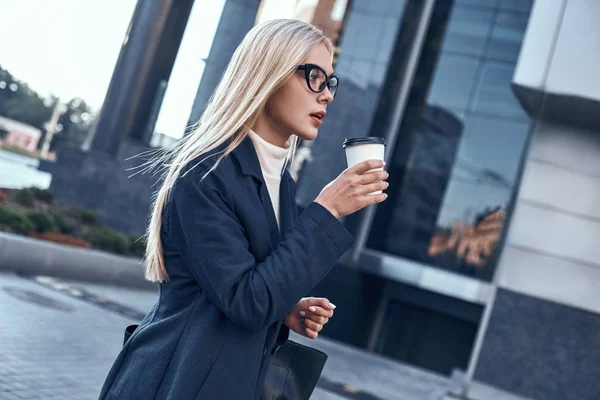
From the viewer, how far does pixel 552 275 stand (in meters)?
10.6

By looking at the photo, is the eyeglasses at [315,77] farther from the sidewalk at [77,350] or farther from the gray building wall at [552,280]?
the gray building wall at [552,280]

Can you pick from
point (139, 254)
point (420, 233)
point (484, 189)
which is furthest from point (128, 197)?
point (484, 189)

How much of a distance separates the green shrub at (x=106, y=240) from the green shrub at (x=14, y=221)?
1.63m

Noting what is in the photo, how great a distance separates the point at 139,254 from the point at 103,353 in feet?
21.9

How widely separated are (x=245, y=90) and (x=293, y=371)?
0.86 metres

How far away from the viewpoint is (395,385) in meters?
11.2

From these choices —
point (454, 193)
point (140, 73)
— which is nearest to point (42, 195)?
point (140, 73)

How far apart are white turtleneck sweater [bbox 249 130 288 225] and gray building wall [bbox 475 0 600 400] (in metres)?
8.80

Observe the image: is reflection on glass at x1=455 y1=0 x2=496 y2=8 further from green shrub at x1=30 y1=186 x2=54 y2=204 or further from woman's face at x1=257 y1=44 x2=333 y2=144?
woman's face at x1=257 y1=44 x2=333 y2=144

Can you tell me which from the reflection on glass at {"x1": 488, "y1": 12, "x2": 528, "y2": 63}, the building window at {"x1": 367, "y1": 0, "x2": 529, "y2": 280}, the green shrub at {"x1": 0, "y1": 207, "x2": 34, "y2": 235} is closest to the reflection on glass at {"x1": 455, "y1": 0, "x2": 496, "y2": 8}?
the building window at {"x1": 367, "y1": 0, "x2": 529, "y2": 280}

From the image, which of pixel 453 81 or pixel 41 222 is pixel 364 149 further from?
pixel 453 81

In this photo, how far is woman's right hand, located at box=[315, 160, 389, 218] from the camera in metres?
1.74

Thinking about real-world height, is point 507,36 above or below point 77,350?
above

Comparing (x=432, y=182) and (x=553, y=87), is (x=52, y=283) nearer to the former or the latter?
(x=553, y=87)
